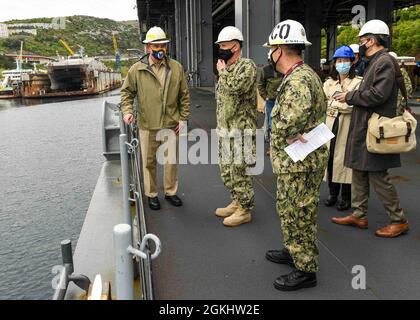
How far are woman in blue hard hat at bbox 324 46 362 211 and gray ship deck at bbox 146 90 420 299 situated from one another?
375mm

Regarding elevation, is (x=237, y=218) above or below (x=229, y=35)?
below

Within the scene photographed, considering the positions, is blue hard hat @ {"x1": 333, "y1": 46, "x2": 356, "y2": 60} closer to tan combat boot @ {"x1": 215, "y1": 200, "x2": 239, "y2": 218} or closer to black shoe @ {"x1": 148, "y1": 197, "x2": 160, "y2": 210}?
tan combat boot @ {"x1": 215, "y1": 200, "x2": 239, "y2": 218}

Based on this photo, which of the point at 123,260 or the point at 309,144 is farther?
the point at 309,144

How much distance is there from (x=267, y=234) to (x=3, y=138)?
47.2ft

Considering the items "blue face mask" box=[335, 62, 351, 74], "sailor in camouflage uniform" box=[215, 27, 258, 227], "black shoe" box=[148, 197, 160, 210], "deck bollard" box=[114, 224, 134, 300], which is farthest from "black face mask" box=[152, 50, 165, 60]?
"deck bollard" box=[114, 224, 134, 300]

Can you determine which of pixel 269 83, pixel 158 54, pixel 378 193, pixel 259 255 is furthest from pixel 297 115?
pixel 269 83

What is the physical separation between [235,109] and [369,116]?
4.06ft

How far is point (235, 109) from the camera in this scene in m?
4.05

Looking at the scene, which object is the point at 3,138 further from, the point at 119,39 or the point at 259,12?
the point at 119,39

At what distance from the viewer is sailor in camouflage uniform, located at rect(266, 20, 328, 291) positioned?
278cm

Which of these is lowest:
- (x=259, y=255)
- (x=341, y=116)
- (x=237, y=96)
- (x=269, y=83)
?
(x=259, y=255)

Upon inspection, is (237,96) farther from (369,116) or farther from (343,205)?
(343,205)

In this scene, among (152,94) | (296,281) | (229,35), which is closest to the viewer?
(296,281)

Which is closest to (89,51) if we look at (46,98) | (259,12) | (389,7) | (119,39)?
(119,39)
